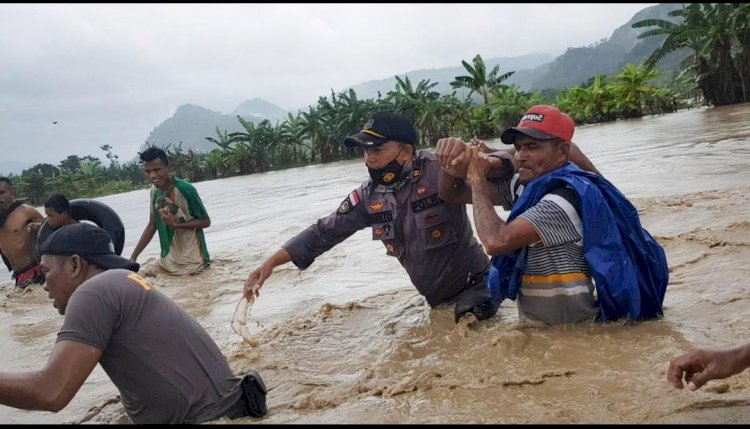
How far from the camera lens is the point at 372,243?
7.81 m

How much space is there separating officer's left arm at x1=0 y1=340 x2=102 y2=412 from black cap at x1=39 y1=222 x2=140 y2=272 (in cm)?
46

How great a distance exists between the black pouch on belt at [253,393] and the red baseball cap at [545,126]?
1751mm

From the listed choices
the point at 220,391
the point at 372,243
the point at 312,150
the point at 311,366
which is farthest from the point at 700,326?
the point at 312,150

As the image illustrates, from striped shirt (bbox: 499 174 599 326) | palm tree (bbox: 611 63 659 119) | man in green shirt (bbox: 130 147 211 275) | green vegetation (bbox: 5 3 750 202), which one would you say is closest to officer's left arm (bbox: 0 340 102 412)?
striped shirt (bbox: 499 174 599 326)

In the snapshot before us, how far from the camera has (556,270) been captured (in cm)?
320

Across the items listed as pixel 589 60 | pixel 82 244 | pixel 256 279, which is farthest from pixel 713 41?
pixel 589 60

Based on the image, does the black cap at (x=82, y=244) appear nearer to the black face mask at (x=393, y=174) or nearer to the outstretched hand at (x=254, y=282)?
the outstretched hand at (x=254, y=282)

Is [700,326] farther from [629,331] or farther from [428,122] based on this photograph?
[428,122]

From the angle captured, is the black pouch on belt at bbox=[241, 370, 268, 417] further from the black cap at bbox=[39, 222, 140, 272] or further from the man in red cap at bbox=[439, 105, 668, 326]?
the man in red cap at bbox=[439, 105, 668, 326]

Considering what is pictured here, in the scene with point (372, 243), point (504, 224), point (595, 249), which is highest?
point (504, 224)

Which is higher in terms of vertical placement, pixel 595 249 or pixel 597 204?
pixel 597 204

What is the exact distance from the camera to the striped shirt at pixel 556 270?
3.01 meters

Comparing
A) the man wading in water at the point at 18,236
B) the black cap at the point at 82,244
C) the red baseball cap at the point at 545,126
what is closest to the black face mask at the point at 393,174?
the red baseball cap at the point at 545,126

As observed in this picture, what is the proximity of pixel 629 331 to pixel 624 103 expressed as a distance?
1321 inches
